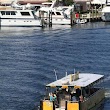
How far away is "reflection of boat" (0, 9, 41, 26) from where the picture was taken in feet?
310

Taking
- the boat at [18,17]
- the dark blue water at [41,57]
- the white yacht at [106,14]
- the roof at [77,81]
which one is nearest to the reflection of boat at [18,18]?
the boat at [18,17]

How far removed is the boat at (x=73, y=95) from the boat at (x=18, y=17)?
55.0 meters

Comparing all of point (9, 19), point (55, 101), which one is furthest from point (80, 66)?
point (9, 19)

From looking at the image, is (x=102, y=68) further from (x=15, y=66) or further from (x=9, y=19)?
(x=9, y=19)

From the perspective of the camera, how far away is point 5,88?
45.4m

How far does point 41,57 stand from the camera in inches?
2373

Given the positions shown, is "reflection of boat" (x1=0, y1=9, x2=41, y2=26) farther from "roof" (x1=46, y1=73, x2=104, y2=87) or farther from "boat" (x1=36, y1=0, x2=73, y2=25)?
"roof" (x1=46, y1=73, x2=104, y2=87)

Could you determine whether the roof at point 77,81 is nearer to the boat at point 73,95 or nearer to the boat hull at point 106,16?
the boat at point 73,95

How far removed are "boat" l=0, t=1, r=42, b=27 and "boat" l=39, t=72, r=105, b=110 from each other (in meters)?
55.0

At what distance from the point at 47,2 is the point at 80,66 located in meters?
59.8

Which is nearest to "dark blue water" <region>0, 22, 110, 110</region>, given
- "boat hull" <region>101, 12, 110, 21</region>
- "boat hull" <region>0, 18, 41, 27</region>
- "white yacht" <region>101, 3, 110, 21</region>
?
"boat hull" <region>0, 18, 41, 27</region>

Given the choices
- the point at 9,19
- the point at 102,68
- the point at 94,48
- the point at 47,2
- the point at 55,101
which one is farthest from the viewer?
the point at 47,2

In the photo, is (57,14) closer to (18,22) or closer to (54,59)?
(18,22)

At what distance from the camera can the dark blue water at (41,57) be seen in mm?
Answer: 43906
